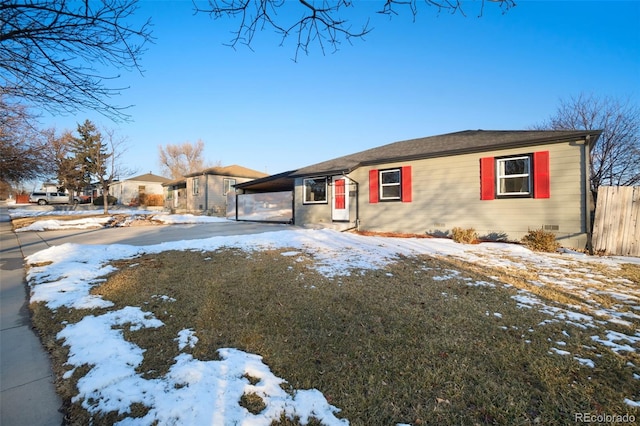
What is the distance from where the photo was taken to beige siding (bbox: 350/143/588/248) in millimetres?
7480

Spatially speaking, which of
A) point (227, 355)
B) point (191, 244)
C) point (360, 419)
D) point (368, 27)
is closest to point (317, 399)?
point (360, 419)

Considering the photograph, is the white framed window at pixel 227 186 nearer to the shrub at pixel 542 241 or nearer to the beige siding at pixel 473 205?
the beige siding at pixel 473 205

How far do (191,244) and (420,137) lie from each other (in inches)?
430

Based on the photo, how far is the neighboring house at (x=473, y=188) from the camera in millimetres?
7516

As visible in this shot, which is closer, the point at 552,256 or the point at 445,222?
the point at 552,256

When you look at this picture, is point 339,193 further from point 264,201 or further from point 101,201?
point 101,201

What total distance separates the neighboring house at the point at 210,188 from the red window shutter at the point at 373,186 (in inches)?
515

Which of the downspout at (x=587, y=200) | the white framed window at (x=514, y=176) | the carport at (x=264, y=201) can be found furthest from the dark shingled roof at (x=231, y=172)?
the downspout at (x=587, y=200)

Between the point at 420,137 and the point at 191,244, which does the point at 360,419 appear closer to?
the point at 191,244

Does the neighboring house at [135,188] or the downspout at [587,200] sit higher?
the neighboring house at [135,188]

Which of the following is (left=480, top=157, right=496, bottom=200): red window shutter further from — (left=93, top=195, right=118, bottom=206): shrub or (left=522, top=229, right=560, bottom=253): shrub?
(left=93, top=195, right=118, bottom=206): shrub

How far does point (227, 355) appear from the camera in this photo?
2.36 metres

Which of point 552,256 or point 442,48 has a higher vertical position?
point 442,48

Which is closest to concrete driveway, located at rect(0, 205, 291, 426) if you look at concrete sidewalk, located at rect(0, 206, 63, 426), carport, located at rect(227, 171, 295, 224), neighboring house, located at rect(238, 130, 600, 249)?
concrete sidewalk, located at rect(0, 206, 63, 426)
